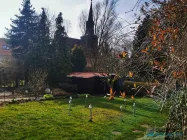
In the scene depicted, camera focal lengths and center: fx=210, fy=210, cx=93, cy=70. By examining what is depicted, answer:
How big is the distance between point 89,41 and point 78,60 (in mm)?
7642

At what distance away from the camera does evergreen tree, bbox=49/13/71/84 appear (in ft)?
68.0

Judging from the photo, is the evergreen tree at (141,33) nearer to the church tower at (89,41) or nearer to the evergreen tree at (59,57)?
the evergreen tree at (59,57)

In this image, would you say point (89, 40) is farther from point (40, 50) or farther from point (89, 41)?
point (40, 50)

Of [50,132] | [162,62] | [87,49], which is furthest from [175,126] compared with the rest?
[87,49]

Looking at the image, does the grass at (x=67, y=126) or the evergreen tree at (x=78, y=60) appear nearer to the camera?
the grass at (x=67, y=126)

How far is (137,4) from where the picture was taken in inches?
91.1

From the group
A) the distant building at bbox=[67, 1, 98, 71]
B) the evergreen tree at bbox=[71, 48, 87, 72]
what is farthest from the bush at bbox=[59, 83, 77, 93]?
the distant building at bbox=[67, 1, 98, 71]

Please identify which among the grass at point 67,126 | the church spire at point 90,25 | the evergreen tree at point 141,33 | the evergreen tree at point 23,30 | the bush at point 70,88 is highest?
the church spire at point 90,25

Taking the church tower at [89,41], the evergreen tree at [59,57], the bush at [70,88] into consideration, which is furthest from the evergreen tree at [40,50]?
the church tower at [89,41]

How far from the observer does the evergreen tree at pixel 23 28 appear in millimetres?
22842

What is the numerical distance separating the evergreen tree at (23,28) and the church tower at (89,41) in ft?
32.8

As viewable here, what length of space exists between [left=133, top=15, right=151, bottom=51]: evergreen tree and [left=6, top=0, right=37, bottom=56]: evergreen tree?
21103 mm

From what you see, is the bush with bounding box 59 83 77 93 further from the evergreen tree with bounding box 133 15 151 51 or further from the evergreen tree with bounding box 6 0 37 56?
the evergreen tree with bounding box 133 15 151 51

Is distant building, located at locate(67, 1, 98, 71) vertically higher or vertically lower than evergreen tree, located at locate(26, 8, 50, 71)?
higher
